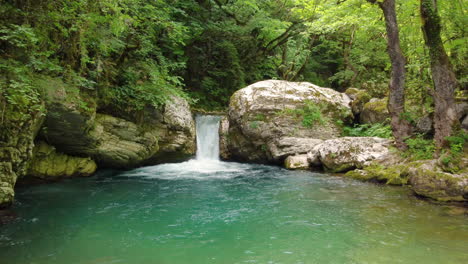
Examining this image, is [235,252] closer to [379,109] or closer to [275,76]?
[379,109]

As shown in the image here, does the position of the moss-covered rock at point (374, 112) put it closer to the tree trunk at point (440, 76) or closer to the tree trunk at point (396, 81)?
the tree trunk at point (396, 81)

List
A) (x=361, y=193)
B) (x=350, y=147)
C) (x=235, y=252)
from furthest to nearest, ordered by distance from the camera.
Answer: (x=350, y=147) < (x=361, y=193) < (x=235, y=252)

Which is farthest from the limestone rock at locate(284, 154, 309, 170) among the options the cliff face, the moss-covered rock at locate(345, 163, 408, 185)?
the cliff face

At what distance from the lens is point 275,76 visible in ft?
66.3

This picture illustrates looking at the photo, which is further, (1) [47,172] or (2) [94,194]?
(1) [47,172]

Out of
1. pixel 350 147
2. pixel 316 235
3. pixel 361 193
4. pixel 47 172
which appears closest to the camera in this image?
pixel 316 235

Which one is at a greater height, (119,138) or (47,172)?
(119,138)

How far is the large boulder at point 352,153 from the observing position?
31.6 feet

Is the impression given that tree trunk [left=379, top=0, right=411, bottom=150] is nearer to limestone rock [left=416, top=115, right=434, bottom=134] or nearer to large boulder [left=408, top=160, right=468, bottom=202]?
limestone rock [left=416, top=115, right=434, bottom=134]

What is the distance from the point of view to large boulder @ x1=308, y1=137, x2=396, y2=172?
9625 mm

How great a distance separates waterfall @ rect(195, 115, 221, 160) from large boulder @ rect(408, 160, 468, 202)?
8.34m

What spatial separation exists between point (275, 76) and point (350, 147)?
35.9ft

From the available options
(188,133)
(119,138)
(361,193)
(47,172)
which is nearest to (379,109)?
(361,193)

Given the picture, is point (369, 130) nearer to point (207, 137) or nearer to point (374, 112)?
point (374, 112)
